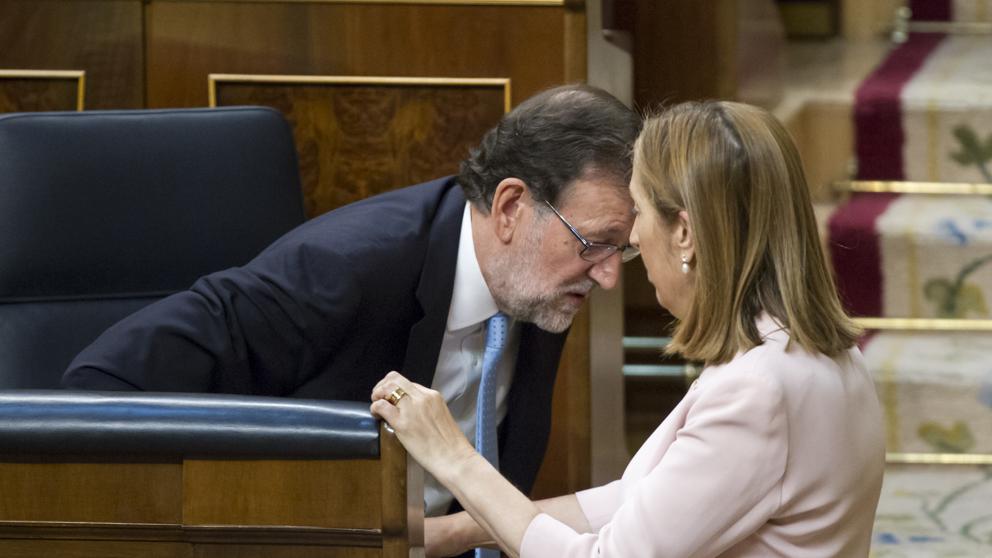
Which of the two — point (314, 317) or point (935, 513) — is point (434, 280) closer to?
point (314, 317)

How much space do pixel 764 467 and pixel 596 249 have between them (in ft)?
2.21

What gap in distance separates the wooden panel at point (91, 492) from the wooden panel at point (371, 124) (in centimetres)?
129

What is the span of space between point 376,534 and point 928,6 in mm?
3156

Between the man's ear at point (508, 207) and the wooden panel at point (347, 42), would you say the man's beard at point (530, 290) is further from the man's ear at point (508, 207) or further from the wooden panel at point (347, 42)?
the wooden panel at point (347, 42)

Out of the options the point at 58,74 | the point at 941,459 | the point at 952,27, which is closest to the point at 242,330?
the point at 58,74

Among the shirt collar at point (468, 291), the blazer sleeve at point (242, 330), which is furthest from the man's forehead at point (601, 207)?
the blazer sleeve at point (242, 330)

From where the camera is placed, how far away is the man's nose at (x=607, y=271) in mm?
2025

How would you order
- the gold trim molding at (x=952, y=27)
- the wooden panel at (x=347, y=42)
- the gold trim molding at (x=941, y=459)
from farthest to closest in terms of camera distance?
the gold trim molding at (x=952, y=27), the gold trim molding at (x=941, y=459), the wooden panel at (x=347, y=42)

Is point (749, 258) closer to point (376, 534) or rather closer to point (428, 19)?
point (376, 534)

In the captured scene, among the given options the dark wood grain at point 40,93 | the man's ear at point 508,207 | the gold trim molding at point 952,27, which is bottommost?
the man's ear at point 508,207

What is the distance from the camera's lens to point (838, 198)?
3.31 metres

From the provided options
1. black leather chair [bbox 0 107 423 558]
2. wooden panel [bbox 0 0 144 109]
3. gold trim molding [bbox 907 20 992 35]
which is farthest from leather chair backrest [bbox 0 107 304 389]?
gold trim molding [bbox 907 20 992 35]

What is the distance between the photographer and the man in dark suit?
1.91 meters

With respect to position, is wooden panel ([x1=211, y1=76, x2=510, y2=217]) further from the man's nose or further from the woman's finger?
the woman's finger
